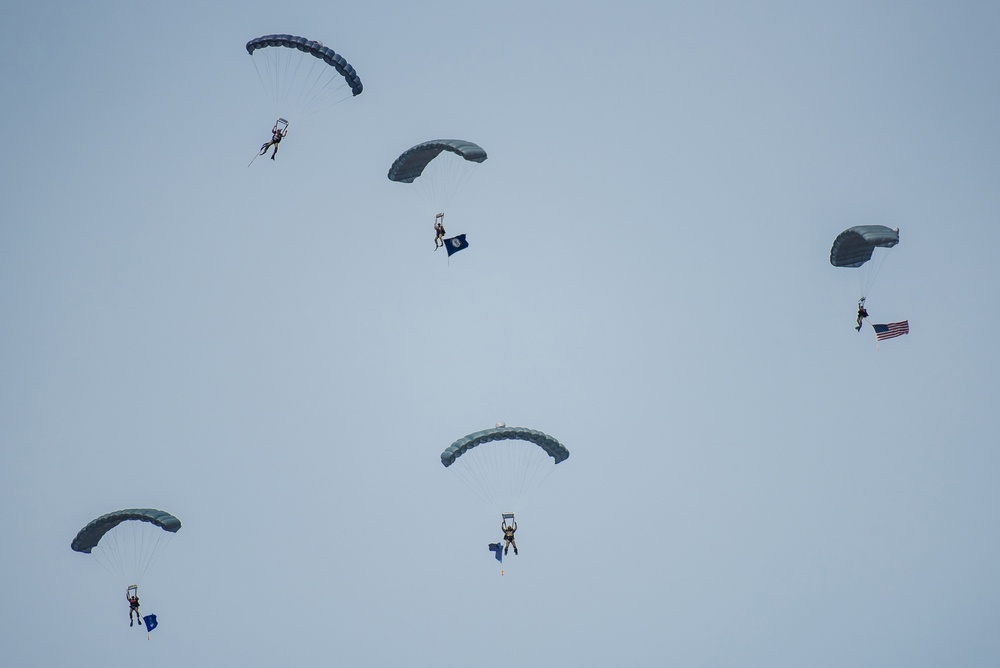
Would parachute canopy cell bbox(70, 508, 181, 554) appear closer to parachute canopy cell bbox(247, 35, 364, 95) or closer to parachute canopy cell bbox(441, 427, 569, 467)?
parachute canopy cell bbox(441, 427, 569, 467)

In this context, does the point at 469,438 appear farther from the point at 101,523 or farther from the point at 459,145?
the point at 101,523

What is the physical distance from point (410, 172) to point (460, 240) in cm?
280

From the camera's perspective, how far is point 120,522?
3256 cm

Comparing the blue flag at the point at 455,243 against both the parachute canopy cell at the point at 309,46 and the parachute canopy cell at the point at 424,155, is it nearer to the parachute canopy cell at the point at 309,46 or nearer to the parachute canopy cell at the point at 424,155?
the parachute canopy cell at the point at 424,155

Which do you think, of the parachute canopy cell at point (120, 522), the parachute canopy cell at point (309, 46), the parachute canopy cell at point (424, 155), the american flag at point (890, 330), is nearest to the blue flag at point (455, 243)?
the parachute canopy cell at point (424, 155)

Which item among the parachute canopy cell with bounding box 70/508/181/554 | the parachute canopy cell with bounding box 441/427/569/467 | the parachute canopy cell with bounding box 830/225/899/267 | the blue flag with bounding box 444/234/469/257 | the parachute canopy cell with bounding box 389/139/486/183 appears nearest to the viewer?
the parachute canopy cell with bounding box 441/427/569/467

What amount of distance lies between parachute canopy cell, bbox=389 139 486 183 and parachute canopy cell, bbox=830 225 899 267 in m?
11.7

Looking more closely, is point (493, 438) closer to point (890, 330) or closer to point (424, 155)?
point (424, 155)

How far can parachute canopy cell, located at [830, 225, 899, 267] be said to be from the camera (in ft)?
107

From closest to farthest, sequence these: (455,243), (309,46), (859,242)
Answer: (309,46), (859,242), (455,243)

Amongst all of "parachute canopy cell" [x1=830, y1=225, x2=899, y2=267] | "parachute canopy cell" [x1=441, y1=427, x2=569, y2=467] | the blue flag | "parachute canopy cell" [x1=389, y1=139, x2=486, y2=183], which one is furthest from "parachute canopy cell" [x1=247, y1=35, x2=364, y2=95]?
"parachute canopy cell" [x1=830, y1=225, x2=899, y2=267]

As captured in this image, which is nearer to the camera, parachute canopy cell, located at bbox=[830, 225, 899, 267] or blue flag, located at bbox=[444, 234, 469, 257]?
parachute canopy cell, located at bbox=[830, 225, 899, 267]

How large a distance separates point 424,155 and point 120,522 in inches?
577

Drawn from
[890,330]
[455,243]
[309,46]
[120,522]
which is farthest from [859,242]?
[120,522]
